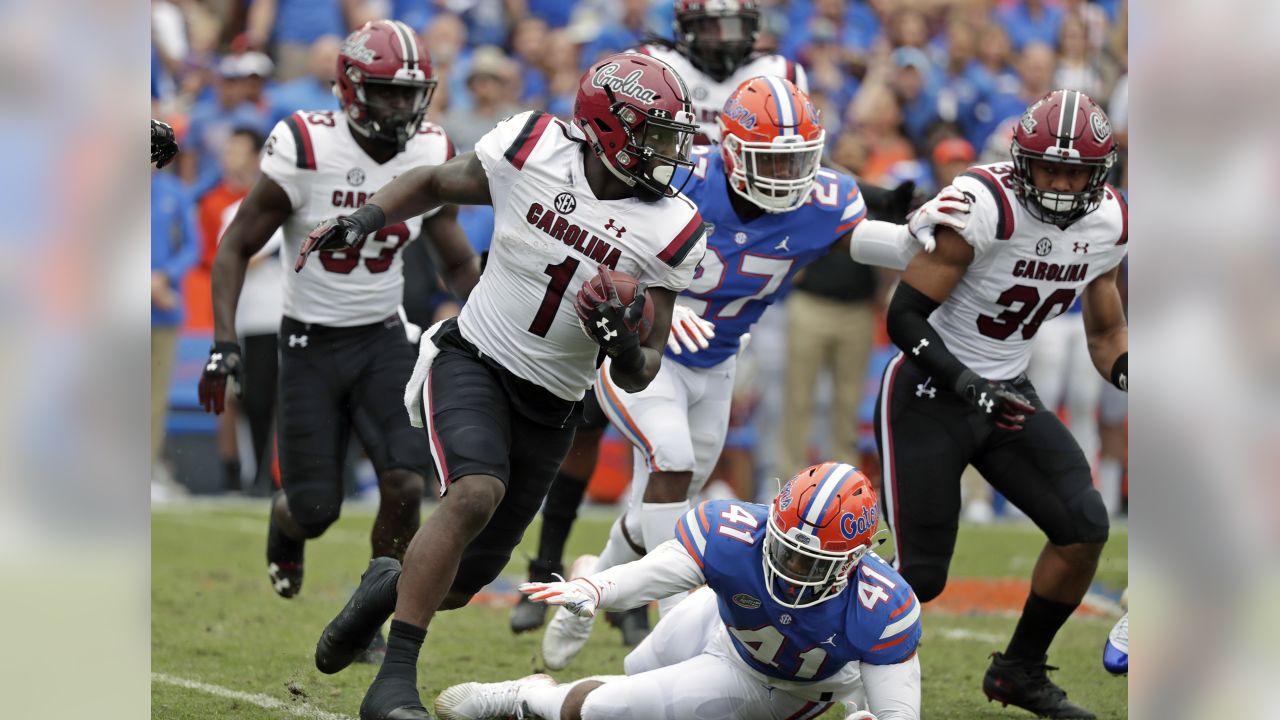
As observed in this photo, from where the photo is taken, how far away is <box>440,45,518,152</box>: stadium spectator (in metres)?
9.95

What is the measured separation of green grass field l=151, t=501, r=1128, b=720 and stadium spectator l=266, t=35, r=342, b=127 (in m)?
2.66

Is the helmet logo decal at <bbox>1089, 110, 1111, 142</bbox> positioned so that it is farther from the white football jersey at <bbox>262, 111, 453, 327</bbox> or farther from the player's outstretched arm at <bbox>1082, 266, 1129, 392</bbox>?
the white football jersey at <bbox>262, 111, 453, 327</bbox>

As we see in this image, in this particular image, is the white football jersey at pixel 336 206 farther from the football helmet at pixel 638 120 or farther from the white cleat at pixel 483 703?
the white cleat at pixel 483 703

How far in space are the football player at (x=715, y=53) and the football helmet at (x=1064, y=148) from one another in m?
1.91

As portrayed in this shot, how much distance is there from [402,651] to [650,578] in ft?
2.24

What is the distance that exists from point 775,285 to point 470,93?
4.83m

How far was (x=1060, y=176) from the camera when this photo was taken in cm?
514

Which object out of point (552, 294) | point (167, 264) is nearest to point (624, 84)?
point (552, 294)

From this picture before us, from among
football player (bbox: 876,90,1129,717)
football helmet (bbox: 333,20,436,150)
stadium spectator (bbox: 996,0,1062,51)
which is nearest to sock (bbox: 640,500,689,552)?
football player (bbox: 876,90,1129,717)

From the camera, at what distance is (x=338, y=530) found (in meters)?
9.41

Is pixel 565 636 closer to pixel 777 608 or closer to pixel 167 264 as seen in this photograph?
pixel 777 608
